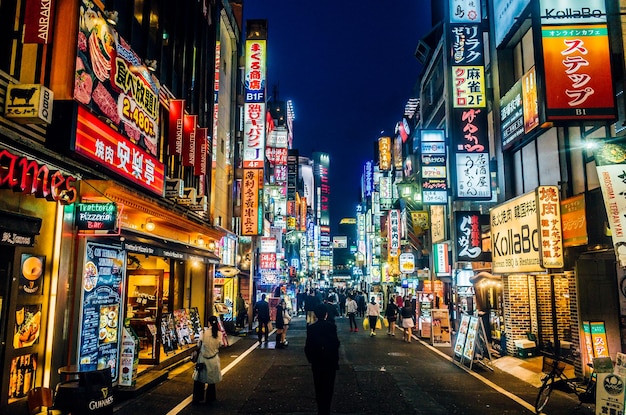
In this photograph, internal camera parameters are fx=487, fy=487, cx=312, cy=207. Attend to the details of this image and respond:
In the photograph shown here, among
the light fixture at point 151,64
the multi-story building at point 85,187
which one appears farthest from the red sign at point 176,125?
the light fixture at point 151,64

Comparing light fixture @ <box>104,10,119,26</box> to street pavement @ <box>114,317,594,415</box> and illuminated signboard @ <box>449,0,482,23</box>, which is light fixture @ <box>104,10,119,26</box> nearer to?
street pavement @ <box>114,317,594,415</box>

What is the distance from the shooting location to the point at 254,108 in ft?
85.5

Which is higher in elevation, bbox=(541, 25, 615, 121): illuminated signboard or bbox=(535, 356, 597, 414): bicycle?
bbox=(541, 25, 615, 121): illuminated signboard

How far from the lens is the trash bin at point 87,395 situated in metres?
6.03

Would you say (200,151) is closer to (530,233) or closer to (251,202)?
(251,202)

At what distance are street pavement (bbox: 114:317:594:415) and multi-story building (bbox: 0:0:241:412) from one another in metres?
1.51

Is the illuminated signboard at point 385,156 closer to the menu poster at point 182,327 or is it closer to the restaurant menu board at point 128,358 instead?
the menu poster at point 182,327

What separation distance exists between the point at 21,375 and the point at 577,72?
12072 mm

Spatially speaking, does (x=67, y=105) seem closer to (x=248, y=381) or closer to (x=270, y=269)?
(x=248, y=381)

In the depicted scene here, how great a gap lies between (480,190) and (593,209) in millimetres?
7273

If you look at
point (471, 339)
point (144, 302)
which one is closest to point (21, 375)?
point (144, 302)

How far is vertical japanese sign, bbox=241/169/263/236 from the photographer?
25891mm

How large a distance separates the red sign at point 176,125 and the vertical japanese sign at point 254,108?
984 centimetres

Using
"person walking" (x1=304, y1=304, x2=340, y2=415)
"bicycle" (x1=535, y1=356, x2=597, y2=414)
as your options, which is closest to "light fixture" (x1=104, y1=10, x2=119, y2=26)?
"person walking" (x1=304, y1=304, x2=340, y2=415)
